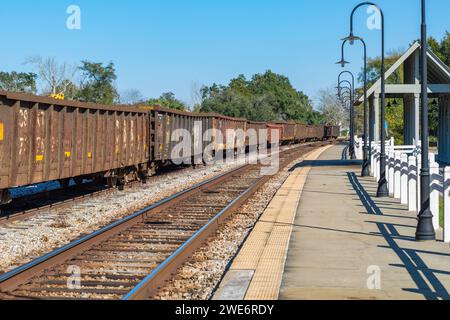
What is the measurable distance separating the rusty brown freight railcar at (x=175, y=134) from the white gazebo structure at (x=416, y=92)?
326 inches

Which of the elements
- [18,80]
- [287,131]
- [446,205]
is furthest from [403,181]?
[18,80]

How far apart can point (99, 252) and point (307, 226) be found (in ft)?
14.6

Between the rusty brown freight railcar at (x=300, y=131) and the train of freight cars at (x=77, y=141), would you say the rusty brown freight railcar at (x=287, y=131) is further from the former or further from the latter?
the train of freight cars at (x=77, y=141)

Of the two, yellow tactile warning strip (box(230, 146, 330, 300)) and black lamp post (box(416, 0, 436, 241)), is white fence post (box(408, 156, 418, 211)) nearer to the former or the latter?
yellow tactile warning strip (box(230, 146, 330, 300))

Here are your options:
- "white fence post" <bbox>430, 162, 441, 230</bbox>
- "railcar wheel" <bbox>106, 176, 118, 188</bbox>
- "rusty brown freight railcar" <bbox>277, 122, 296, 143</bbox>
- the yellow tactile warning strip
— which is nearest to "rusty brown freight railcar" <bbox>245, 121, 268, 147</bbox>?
"rusty brown freight railcar" <bbox>277, 122, 296, 143</bbox>

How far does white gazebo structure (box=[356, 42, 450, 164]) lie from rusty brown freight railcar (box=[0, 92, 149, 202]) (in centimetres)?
1174

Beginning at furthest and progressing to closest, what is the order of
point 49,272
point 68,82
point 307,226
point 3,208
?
point 68,82 < point 3,208 < point 307,226 < point 49,272

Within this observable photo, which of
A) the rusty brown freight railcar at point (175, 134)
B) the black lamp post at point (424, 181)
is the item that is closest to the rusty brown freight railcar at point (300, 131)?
the rusty brown freight railcar at point (175, 134)

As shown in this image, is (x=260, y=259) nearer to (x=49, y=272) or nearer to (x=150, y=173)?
(x=49, y=272)

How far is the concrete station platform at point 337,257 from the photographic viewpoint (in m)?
7.70

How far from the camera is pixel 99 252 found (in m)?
10.6

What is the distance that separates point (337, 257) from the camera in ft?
32.5

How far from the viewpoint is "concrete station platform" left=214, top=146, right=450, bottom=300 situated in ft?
25.3
